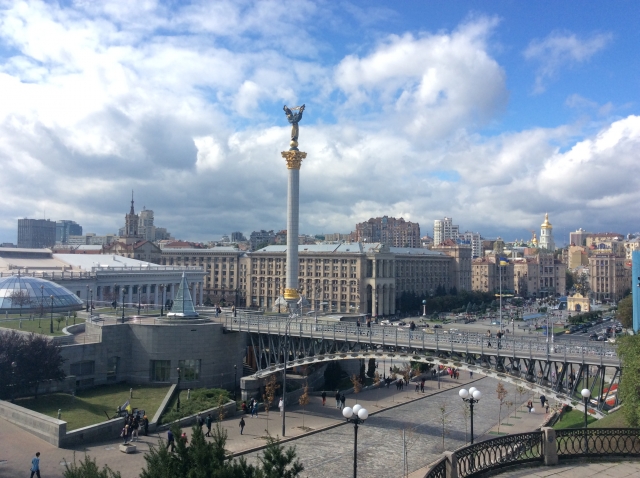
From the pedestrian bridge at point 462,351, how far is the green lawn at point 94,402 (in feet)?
25.0

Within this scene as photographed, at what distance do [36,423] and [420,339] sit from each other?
20.7 metres

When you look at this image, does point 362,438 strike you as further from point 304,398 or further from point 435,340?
point 435,340

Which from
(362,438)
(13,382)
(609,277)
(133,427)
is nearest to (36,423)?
(133,427)

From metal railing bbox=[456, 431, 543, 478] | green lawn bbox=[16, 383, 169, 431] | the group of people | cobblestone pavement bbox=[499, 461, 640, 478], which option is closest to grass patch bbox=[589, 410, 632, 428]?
cobblestone pavement bbox=[499, 461, 640, 478]

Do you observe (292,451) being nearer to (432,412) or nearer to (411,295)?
(432,412)

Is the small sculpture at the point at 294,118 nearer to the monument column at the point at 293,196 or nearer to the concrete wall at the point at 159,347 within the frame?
the monument column at the point at 293,196

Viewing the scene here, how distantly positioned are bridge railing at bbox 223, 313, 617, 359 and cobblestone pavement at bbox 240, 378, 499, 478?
4.41 m

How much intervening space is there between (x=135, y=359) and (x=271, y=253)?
2938 inches

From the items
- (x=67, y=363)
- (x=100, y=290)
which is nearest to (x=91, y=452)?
(x=67, y=363)

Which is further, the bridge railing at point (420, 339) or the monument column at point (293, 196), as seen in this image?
the monument column at point (293, 196)

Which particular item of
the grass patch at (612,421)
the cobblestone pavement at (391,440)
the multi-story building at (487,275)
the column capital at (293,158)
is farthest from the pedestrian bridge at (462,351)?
the multi-story building at (487,275)

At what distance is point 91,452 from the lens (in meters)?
26.2

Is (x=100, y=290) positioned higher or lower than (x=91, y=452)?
higher

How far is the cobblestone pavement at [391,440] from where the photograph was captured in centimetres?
2712
